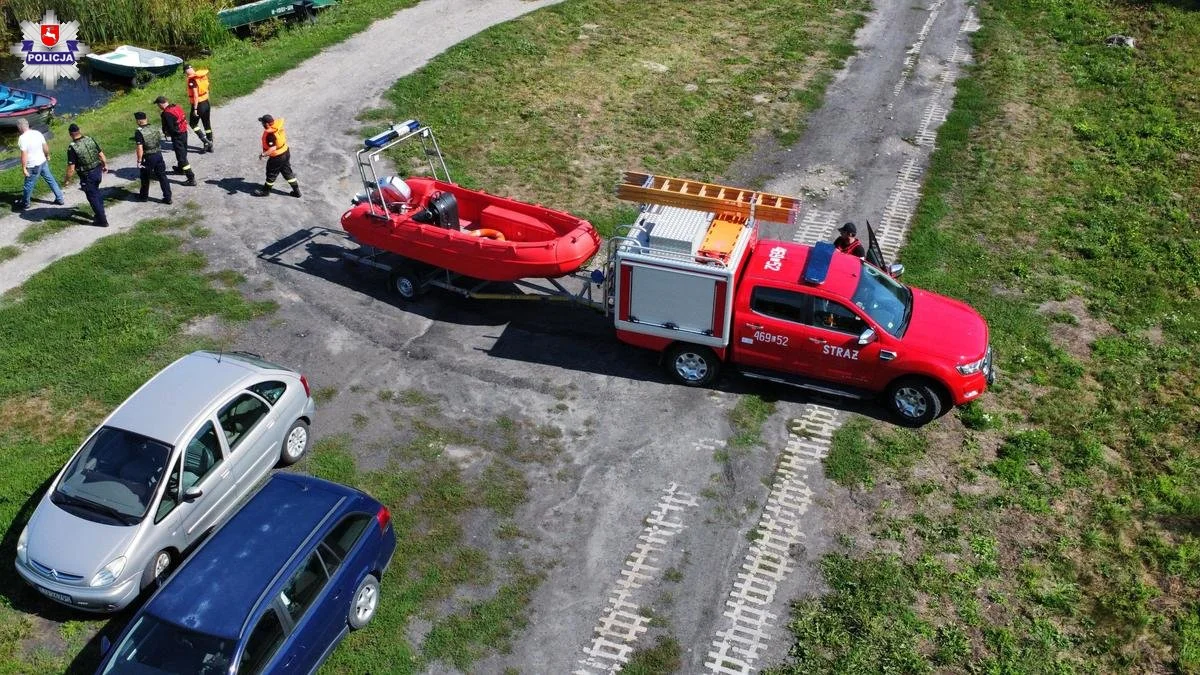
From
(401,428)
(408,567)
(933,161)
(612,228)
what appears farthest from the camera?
(933,161)

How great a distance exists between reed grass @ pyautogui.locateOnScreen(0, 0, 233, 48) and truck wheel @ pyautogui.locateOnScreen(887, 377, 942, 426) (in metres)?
25.2

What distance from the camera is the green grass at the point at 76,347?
11.6 metres

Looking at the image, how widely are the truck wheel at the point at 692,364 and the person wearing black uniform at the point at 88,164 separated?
1150 cm

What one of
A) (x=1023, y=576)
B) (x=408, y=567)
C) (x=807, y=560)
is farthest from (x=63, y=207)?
(x=1023, y=576)

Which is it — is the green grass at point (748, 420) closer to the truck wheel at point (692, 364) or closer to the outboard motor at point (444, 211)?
the truck wheel at point (692, 364)

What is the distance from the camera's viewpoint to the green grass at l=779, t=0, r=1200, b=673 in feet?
35.9

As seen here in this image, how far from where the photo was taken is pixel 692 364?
1453cm

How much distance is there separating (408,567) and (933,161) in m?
16.0

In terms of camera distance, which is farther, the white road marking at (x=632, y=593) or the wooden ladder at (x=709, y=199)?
the wooden ladder at (x=709, y=199)

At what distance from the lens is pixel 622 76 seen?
2527 centimetres

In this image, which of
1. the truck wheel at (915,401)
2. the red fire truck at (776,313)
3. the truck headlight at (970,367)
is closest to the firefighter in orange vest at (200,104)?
the red fire truck at (776,313)

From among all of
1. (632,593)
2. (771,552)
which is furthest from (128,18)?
(771,552)

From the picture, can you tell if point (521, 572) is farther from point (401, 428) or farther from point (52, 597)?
point (52, 597)

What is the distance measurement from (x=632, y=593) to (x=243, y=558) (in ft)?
14.9
